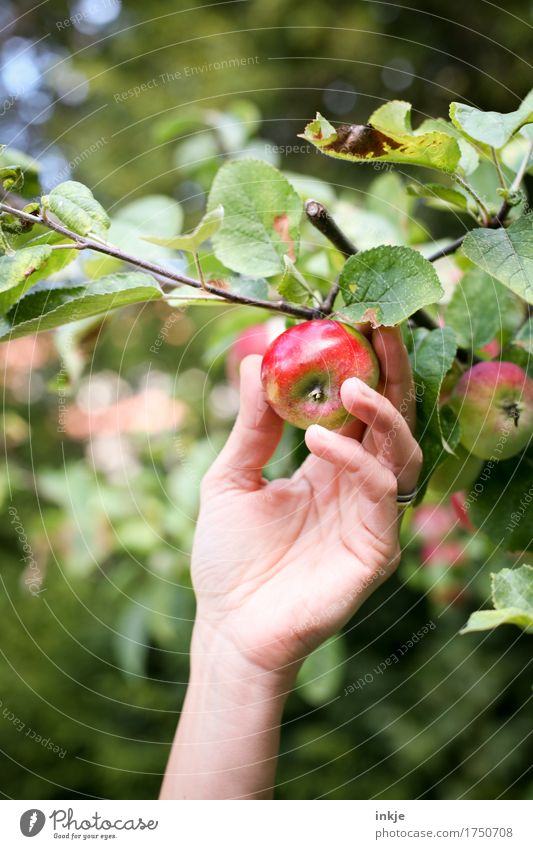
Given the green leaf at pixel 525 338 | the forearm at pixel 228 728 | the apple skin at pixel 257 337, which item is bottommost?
the forearm at pixel 228 728

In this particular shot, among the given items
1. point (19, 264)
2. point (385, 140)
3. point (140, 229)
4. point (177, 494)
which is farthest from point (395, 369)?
point (177, 494)

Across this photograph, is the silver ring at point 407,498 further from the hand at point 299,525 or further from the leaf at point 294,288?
the leaf at point 294,288

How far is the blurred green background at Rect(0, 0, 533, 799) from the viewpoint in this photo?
1.37 m

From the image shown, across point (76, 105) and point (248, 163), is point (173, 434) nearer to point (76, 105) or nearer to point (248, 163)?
point (248, 163)

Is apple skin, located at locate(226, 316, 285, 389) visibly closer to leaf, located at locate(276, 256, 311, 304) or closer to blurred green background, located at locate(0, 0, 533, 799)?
blurred green background, located at locate(0, 0, 533, 799)

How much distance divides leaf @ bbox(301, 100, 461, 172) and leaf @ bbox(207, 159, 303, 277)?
8cm

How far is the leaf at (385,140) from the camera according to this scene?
1.52ft

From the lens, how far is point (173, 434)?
5.18 ft

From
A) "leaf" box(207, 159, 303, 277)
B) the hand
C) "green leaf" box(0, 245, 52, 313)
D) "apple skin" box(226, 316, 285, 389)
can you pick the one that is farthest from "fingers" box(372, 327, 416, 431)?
"apple skin" box(226, 316, 285, 389)

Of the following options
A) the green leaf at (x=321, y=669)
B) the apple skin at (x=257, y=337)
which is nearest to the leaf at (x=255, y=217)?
the apple skin at (x=257, y=337)

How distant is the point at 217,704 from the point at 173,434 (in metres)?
0.98

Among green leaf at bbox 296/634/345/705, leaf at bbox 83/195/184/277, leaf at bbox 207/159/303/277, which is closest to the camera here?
leaf at bbox 207/159/303/277

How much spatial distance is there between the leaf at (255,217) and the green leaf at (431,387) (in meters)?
0.12

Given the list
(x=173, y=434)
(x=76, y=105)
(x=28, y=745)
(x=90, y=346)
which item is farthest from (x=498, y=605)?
(x=76, y=105)
